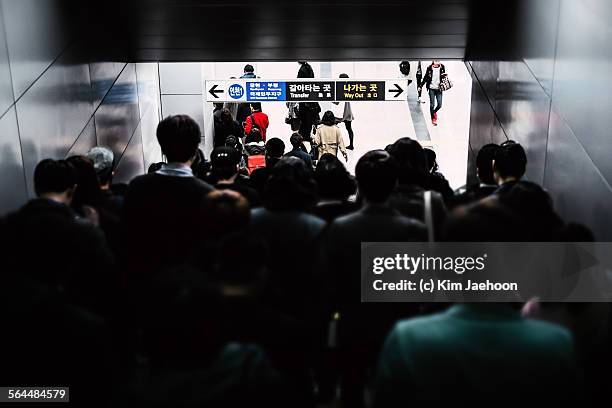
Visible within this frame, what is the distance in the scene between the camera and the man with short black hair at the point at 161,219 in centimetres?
349

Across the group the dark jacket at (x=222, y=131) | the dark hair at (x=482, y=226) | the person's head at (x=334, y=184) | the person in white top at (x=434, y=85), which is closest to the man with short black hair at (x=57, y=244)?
the person's head at (x=334, y=184)

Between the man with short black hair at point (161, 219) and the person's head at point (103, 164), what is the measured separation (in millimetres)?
991

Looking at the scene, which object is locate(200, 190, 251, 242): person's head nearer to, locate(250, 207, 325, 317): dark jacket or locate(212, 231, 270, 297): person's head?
locate(250, 207, 325, 317): dark jacket

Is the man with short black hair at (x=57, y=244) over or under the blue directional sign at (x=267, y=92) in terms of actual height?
over

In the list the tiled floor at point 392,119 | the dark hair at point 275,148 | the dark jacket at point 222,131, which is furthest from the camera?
the tiled floor at point 392,119

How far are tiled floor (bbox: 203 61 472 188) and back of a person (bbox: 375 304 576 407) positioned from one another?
40.7 ft

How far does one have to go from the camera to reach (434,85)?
17.5 metres

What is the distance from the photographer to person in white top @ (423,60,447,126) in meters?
17.4

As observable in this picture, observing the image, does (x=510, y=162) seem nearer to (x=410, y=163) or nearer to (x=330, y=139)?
(x=410, y=163)

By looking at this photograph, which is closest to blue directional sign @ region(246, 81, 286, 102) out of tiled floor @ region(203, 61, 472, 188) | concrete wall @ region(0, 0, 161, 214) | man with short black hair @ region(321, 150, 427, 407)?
tiled floor @ region(203, 61, 472, 188)

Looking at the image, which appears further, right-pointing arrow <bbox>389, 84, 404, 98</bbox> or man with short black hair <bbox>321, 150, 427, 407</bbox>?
right-pointing arrow <bbox>389, 84, 404, 98</bbox>

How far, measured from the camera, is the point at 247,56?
11141 mm

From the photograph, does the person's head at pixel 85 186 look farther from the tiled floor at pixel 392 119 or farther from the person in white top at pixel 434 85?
the person in white top at pixel 434 85

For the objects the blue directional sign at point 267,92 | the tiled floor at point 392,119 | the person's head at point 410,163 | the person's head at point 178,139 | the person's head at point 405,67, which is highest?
the person's head at point 178,139
